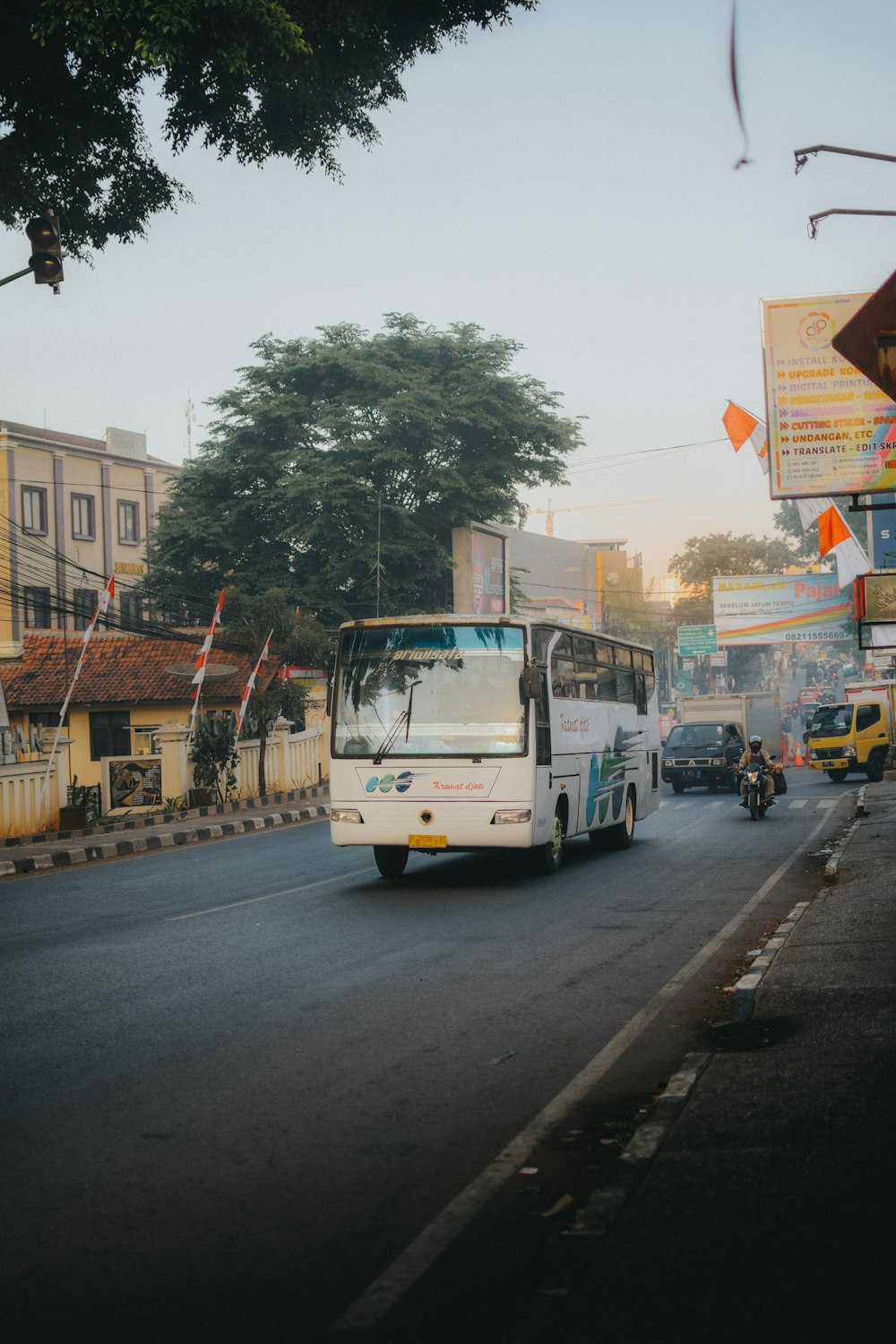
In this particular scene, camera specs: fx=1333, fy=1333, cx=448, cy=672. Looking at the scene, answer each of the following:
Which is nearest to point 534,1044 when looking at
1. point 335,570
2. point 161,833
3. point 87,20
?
point 87,20

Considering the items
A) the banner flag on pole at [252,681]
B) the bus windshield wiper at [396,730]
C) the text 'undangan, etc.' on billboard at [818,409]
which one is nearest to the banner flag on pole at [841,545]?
the banner flag on pole at [252,681]

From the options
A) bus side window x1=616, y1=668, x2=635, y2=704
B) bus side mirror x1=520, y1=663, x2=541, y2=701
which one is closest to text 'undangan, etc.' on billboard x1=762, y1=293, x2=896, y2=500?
bus side window x1=616, y1=668, x2=635, y2=704

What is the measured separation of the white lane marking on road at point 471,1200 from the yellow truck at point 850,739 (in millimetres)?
32335

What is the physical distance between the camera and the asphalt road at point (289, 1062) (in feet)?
13.3

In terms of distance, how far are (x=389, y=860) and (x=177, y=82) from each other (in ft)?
34.4

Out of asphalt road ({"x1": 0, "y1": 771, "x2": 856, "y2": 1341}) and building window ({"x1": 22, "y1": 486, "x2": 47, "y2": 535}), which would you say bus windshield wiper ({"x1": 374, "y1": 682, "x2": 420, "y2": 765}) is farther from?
building window ({"x1": 22, "y1": 486, "x2": 47, "y2": 535})

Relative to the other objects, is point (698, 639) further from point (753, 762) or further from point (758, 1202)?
point (758, 1202)

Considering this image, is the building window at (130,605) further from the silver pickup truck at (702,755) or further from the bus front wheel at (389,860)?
the bus front wheel at (389,860)

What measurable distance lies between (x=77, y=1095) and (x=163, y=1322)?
2.60 meters

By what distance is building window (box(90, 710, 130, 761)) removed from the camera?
133ft

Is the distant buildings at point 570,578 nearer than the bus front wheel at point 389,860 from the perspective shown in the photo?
No

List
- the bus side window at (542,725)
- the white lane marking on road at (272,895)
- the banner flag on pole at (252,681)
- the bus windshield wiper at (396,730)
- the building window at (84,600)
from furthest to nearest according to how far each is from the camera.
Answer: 1. the building window at (84,600)
2. the banner flag on pole at (252,681)
3. the bus side window at (542,725)
4. the bus windshield wiper at (396,730)
5. the white lane marking on road at (272,895)

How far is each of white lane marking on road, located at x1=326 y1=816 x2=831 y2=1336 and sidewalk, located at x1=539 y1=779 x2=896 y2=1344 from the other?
411 mm

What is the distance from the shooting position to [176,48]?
14969 mm
